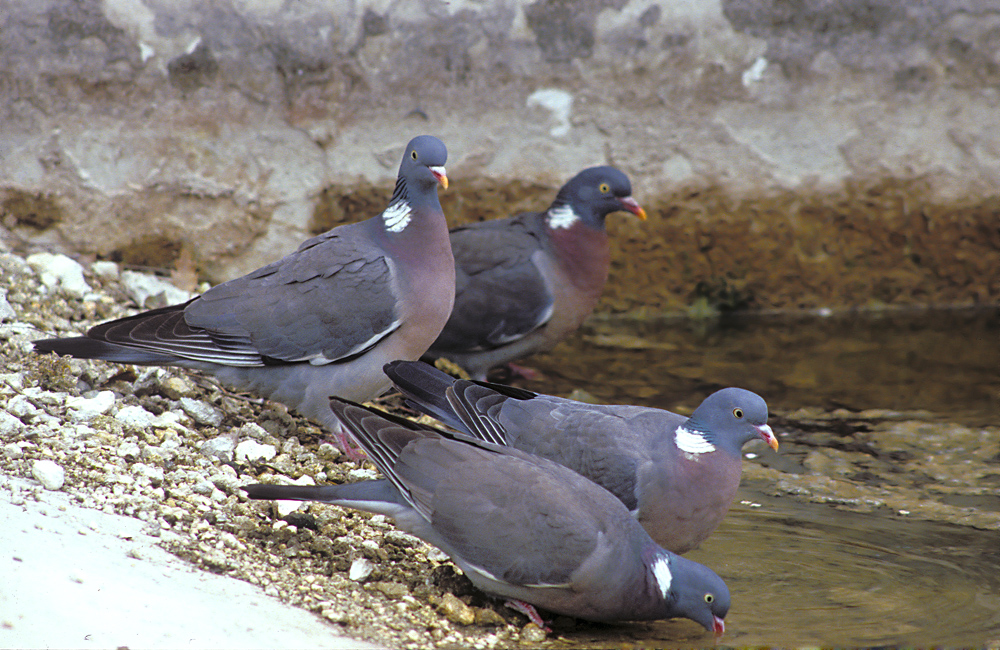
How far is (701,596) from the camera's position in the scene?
2.64 meters

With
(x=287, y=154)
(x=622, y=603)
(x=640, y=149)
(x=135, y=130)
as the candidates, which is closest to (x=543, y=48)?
(x=640, y=149)

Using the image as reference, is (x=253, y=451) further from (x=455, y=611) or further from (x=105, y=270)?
(x=105, y=270)

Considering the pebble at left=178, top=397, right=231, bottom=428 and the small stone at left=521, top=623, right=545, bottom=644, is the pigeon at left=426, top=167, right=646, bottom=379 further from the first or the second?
the small stone at left=521, top=623, right=545, bottom=644

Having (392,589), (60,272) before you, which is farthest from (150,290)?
(392,589)

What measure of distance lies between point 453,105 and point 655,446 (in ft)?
10.3

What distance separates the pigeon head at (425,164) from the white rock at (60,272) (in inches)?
71.0

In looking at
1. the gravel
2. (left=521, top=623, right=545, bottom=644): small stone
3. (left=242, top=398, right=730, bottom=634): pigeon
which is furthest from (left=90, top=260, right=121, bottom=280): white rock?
(left=521, top=623, right=545, bottom=644): small stone

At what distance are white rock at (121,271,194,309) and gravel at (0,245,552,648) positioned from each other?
68 centimetres

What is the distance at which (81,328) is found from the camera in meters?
4.20

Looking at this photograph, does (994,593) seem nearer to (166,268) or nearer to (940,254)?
(940,254)

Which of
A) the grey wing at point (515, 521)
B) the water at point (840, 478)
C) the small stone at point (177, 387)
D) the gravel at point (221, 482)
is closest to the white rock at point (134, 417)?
the gravel at point (221, 482)

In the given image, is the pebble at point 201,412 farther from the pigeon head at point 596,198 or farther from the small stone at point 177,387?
the pigeon head at point 596,198

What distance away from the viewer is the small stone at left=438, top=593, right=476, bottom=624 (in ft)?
8.88

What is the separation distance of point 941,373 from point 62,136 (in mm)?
4909
